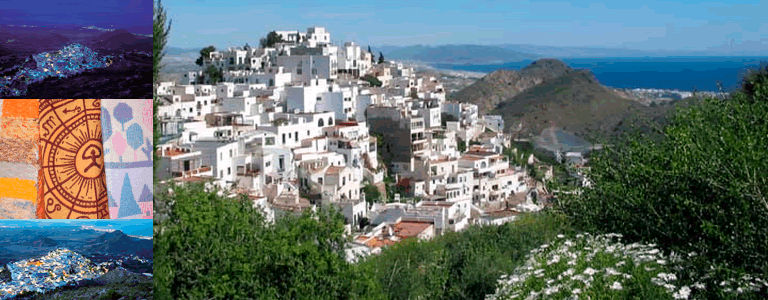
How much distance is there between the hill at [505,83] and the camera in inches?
2235

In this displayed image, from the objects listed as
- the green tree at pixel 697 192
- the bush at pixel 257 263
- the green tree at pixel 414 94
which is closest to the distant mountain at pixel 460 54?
the green tree at pixel 414 94

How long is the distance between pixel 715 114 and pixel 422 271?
239 centimetres

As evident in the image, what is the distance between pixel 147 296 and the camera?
3.47m

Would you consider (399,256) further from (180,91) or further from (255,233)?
(180,91)

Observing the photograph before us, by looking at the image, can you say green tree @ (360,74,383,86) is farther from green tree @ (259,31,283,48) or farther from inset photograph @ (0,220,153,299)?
inset photograph @ (0,220,153,299)

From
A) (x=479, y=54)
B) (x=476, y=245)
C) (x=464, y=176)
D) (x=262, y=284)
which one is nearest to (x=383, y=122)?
(x=464, y=176)

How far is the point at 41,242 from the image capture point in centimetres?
318

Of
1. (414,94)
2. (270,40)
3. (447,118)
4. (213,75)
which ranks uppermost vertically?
(270,40)

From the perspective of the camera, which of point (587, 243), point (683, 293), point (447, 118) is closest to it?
point (683, 293)

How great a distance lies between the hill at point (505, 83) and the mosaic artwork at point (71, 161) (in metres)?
52.1

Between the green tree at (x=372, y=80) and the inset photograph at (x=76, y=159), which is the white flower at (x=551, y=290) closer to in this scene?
the inset photograph at (x=76, y=159)

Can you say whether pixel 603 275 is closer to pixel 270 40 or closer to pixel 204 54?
pixel 204 54

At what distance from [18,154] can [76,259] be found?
55cm

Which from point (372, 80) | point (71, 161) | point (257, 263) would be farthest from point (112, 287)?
point (372, 80)
